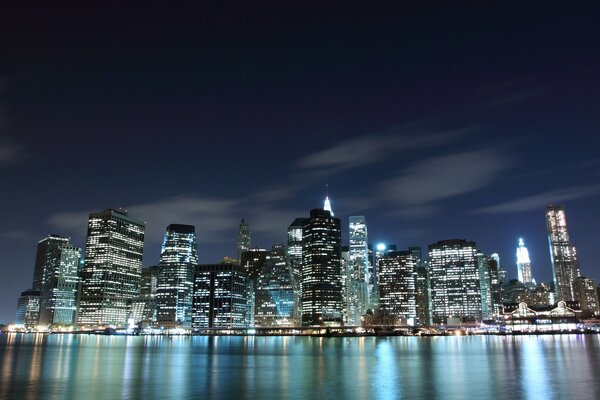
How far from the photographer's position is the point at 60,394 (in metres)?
49.6

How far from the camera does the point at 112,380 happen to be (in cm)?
6122

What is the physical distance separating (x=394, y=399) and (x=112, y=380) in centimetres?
3214

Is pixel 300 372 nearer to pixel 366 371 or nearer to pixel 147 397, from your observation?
pixel 366 371

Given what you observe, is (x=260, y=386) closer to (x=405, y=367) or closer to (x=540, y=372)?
(x=405, y=367)

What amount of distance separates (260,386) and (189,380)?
983 centimetres

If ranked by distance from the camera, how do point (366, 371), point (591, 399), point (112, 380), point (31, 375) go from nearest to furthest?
1. point (591, 399)
2. point (112, 380)
3. point (31, 375)
4. point (366, 371)

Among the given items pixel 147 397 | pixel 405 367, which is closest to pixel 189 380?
pixel 147 397

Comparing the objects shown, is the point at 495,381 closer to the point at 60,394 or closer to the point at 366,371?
the point at 366,371

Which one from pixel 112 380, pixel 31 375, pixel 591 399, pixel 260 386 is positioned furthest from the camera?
pixel 31 375

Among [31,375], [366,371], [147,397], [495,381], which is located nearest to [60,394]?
[147,397]

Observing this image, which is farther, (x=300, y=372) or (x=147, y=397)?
(x=300, y=372)

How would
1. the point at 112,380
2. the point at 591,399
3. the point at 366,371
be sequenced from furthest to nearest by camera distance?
the point at 366,371 → the point at 112,380 → the point at 591,399

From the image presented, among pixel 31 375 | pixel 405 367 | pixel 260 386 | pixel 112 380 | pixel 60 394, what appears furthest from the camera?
pixel 405 367

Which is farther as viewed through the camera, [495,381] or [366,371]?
[366,371]
